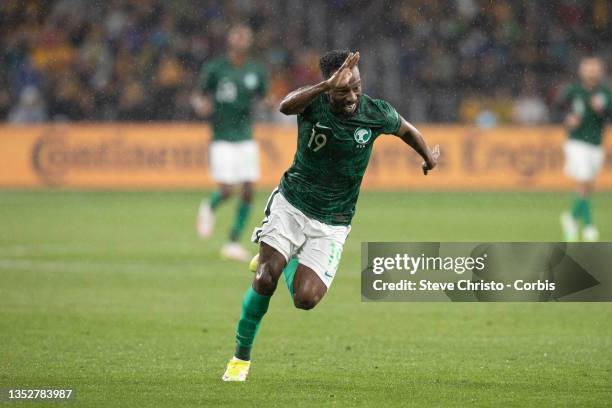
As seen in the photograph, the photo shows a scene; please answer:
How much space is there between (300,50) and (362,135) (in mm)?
21787

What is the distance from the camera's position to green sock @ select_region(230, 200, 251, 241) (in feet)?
47.9

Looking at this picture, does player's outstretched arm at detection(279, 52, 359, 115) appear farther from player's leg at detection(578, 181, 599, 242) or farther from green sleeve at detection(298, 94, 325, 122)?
player's leg at detection(578, 181, 599, 242)

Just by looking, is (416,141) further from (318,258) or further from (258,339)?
(258,339)

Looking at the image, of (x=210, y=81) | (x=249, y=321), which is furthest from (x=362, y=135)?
(x=210, y=81)

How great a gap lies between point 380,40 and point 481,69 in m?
2.63

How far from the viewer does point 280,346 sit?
892 centimetres

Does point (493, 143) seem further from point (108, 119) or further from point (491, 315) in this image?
point (491, 315)

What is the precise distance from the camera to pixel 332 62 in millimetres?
7332

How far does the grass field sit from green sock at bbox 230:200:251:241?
1.29 feet

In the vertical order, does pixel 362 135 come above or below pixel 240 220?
above

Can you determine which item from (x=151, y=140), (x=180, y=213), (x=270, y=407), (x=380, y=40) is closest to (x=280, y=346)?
(x=270, y=407)

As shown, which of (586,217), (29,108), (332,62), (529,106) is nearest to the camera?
(332,62)

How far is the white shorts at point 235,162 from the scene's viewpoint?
15367mm

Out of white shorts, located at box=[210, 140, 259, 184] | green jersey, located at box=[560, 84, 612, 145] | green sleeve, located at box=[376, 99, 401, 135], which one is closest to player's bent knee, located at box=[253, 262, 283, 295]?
green sleeve, located at box=[376, 99, 401, 135]
